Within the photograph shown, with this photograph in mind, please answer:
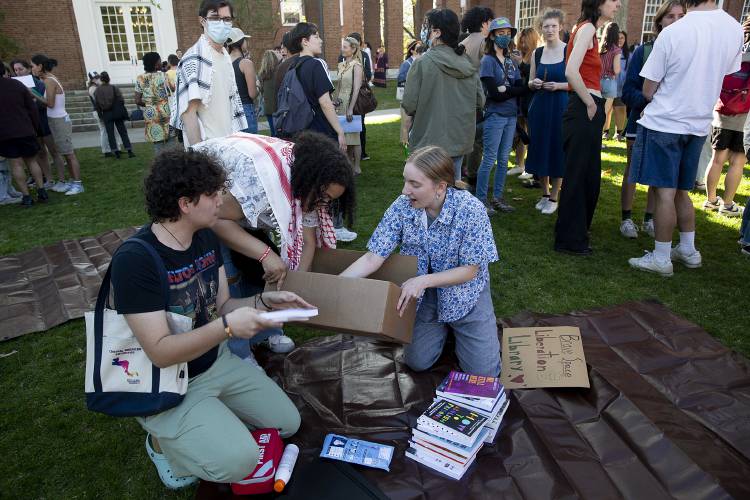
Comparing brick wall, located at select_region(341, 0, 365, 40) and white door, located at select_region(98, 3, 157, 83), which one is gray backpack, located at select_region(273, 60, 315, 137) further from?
brick wall, located at select_region(341, 0, 365, 40)

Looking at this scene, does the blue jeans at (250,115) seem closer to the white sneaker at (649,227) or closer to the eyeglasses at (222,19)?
the eyeglasses at (222,19)

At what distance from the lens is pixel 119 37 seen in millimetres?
16406

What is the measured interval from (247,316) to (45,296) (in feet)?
10.1

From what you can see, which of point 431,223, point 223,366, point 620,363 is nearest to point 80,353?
point 223,366

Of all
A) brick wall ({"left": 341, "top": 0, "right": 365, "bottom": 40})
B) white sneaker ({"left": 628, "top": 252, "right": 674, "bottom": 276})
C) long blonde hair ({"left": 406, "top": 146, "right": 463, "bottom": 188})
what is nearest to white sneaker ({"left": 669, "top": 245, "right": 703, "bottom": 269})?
white sneaker ({"left": 628, "top": 252, "right": 674, "bottom": 276})

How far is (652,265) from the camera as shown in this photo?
3945mm

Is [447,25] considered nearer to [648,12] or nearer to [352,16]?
[352,16]

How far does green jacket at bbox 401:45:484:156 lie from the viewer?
174 inches

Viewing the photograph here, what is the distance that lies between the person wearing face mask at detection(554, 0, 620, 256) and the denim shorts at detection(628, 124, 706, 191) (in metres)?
0.40

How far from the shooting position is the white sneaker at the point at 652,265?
3900 mm

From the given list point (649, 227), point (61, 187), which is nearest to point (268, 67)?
point (61, 187)

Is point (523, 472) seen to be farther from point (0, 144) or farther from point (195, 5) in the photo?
point (195, 5)

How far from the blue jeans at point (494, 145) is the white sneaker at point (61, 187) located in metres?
5.89

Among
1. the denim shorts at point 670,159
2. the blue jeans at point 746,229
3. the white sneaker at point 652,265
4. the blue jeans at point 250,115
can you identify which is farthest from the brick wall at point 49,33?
the blue jeans at point 746,229
